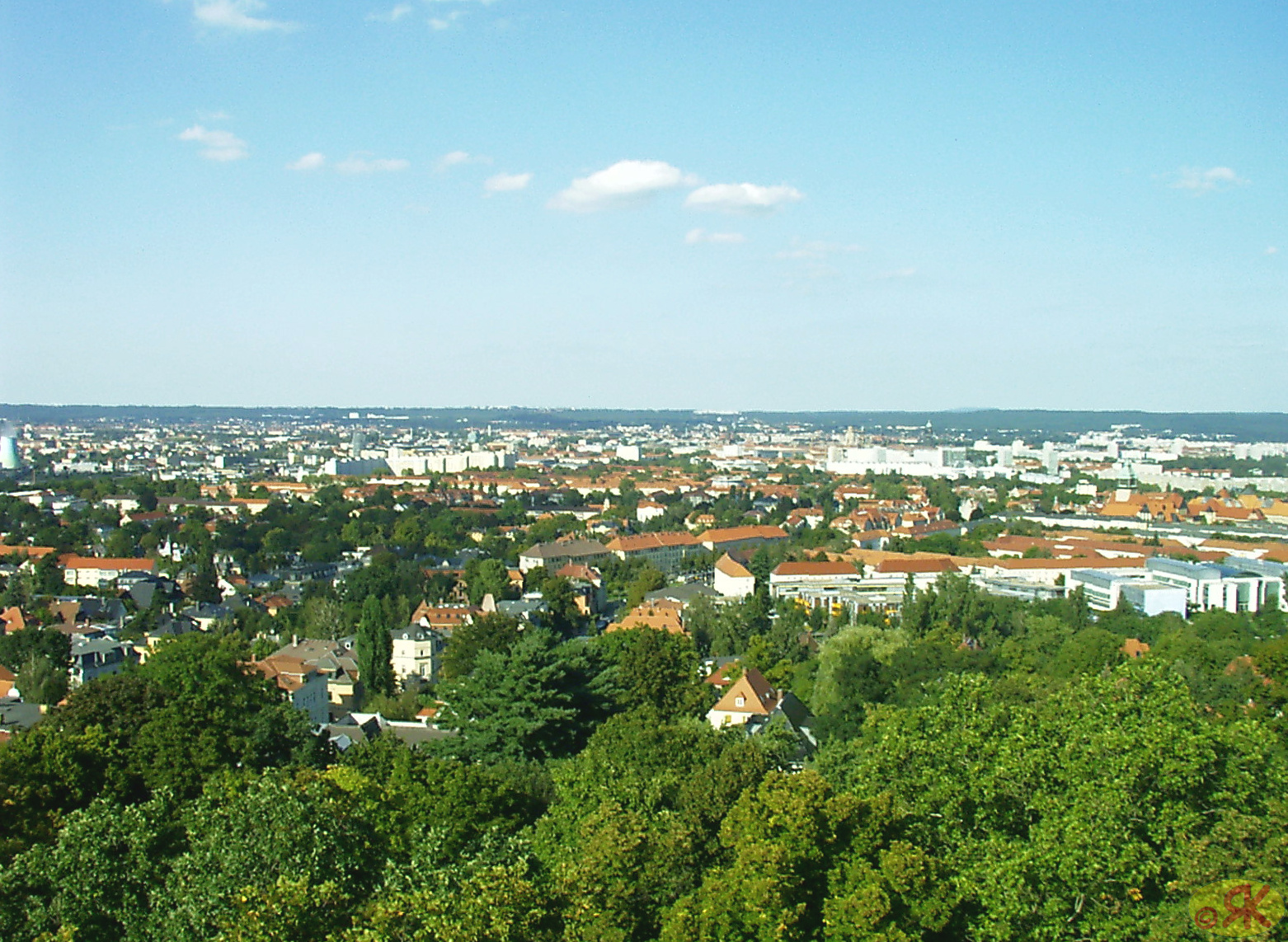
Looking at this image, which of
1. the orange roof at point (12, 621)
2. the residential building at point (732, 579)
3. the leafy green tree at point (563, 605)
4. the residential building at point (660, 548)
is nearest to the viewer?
the orange roof at point (12, 621)

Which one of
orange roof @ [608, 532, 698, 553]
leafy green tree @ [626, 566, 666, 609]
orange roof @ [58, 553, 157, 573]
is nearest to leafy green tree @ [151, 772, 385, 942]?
leafy green tree @ [626, 566, 666, 609]

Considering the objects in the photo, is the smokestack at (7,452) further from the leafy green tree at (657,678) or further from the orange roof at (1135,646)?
the orange roof at (1135,646)

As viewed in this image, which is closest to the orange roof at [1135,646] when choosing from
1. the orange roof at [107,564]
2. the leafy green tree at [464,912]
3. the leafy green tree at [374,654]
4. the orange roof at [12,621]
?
the leafy green tree at [374,654]

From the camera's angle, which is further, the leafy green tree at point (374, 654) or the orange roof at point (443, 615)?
the orange roof at point (443, 615)

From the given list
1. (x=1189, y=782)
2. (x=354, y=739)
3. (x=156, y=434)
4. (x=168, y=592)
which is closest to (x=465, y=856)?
(x=1189, y=782)

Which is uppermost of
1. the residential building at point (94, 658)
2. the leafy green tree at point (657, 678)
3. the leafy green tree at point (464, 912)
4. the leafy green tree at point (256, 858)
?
the leafy green tree at point (464, 912)

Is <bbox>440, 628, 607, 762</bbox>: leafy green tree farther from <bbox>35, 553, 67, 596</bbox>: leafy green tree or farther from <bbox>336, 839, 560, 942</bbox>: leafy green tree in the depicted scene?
<bbox>35, 553, 67, 596</bbox>: leafy green tree

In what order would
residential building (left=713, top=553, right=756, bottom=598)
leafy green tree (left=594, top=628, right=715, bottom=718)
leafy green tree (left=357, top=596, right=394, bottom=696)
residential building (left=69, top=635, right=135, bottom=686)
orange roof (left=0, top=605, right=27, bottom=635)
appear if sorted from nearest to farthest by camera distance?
leafy green tree (left=594, top=628, right=715, bottom=718) < leafy green tree (left=357, top=596, right=394, bottom=696) < residential building (left=69, top=635, right=135, bottom=686) < orange roof (left=0, top=605, right=27, bottom=635) < residential building (left=713, top=553, right=756, bottom=598)
